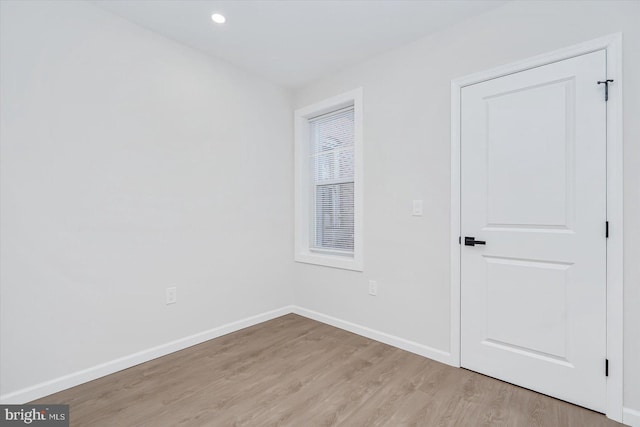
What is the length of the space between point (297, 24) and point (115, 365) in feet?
9.39

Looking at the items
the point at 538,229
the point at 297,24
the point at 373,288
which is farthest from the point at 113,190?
the point at 538,229

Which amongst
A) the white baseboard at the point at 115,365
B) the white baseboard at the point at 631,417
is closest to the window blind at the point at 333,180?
the white baseboard at the point at 115,365

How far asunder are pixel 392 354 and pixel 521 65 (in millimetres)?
2283

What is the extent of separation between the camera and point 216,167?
2771mm

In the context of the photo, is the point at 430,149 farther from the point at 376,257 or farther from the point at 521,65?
the point at 376,257

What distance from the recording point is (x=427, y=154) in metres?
2.38

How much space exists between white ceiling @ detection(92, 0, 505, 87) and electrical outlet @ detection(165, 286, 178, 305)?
6.81 feet

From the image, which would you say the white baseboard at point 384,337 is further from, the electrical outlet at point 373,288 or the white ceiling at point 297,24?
the white ceiling at point 297,24

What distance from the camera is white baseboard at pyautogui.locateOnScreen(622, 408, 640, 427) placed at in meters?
1.58

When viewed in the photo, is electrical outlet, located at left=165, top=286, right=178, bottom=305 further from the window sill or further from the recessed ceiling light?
the recessed ceiling light

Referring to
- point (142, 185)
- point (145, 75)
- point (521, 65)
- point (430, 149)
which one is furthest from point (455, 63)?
point (142, 185)

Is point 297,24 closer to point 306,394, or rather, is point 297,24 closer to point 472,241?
point 472,241

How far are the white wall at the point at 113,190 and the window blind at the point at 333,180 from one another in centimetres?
71

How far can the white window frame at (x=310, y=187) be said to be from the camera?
9.34ft
